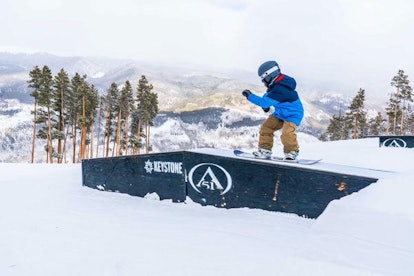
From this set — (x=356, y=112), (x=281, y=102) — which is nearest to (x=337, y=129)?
(x=356, y=112)

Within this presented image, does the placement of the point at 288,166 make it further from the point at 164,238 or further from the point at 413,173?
the point at 164,238

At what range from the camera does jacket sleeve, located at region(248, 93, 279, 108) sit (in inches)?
218

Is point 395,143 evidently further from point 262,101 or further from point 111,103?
point 111,103

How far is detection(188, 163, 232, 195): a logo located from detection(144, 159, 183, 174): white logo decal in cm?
25

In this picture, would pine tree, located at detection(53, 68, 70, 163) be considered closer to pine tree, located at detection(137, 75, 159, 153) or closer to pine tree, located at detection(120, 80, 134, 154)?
pine tree, located at detection(120, 80, 134, 154)

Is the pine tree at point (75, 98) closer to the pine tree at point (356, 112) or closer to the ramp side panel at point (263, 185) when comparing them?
the ramp side panel at point (263, 185)

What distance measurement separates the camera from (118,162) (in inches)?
245

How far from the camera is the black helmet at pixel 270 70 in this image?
Result: 561cm

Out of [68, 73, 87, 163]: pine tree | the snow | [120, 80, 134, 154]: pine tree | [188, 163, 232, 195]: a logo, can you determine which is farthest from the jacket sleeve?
[120, 80, 134, 154]: pine tree

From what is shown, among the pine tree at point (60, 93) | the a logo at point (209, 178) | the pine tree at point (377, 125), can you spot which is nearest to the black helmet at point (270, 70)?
the a logo at point (209, 178)

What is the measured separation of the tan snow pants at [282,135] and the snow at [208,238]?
1.64 m

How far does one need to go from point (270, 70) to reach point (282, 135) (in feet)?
3.91

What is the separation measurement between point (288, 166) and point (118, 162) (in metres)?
3.30

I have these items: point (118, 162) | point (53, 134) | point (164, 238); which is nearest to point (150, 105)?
point (53, 134)
